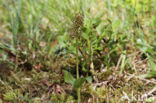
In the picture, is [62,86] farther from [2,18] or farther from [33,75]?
[2,18]

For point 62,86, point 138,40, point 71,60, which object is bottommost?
point 62,86

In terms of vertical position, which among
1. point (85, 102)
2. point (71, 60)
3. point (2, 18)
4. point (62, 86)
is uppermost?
point (2, 18)

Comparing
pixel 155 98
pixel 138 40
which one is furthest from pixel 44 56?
pixel 155 98

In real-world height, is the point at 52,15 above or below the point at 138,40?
above

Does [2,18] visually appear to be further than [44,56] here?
Yes

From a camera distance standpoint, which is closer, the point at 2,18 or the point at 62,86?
the point at 62,86

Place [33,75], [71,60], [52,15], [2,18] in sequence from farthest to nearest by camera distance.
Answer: [2,18] → [52,15] → [71,60] → [33,75]

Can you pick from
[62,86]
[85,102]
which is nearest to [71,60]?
[62,86]

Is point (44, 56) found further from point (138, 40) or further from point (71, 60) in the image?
point (138, 40)

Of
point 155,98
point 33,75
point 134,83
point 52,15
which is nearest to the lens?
point 155,98
